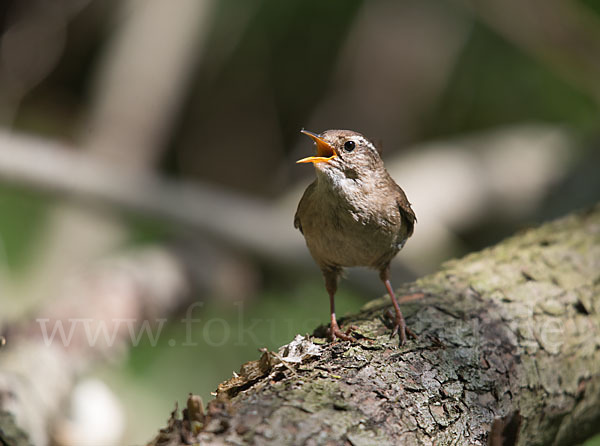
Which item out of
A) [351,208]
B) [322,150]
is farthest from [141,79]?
[351,208]

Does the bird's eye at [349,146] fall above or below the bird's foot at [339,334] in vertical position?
above

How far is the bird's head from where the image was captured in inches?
110

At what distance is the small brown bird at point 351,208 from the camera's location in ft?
8.96

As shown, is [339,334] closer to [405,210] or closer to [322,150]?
[405,210]

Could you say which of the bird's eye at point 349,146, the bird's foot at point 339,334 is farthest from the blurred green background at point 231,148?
the bird's eye at point 349,146

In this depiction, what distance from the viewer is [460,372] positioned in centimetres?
227

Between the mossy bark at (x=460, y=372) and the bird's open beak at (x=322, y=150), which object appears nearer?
the mossy bark at (x=460, y=372)

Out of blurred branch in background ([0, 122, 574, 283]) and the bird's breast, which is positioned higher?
blurred branch in background ([0, 122, 574, 283])

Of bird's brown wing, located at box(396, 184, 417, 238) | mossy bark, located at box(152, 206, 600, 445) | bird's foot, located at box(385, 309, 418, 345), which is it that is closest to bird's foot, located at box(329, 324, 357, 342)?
mossy bark, located at box(152, 206, 600, 445)

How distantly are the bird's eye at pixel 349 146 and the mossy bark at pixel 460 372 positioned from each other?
756 millimetres

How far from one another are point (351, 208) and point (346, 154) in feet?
0.92

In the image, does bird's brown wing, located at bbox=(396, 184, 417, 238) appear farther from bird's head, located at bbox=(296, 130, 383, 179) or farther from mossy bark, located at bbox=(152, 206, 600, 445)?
mossy bark, located at bbox=(152, 206, 600, 445)

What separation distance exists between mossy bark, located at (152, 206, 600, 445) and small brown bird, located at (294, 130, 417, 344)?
286 millimetres

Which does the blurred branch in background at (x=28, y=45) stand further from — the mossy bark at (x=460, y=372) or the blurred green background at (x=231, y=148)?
the mossy bark at (x=460, y=372)
